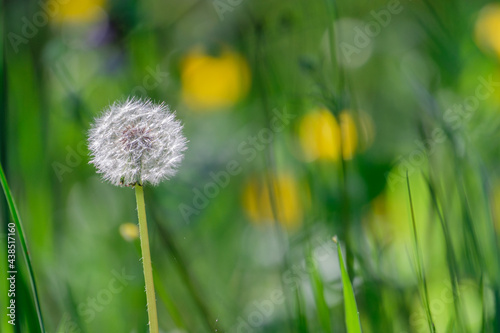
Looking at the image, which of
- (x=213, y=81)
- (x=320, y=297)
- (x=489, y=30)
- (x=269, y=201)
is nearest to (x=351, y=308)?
(x=320, y=297)

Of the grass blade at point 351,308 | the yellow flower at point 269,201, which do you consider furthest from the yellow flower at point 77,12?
the grass blade at point 351,308

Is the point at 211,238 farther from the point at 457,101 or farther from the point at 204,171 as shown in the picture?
the point at 457,101

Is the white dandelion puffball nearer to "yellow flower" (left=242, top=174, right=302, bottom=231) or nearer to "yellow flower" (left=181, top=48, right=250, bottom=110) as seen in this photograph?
"yellow flower" (left=242, top=174, right=302, bottom=231)

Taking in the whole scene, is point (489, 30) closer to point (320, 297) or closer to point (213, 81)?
point (213, 81)

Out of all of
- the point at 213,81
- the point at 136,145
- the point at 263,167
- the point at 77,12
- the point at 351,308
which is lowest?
the point at 351,308

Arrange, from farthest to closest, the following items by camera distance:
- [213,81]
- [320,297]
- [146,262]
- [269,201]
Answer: [213,81] → [269,201] → [320,297] → [146,262]

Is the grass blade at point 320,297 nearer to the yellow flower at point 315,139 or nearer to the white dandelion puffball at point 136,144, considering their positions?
the white dandelion puffball at point 136,144

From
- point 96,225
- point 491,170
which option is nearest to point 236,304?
point 96,225
